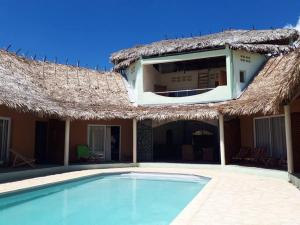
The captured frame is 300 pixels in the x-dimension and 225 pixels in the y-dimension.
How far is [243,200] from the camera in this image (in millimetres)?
7168

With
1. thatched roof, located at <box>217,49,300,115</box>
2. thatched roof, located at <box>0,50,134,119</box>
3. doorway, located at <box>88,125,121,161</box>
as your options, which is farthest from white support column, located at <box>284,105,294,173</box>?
doorway, located at <box>88,125,121,161</box>

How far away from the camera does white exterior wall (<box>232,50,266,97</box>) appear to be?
50.4 ft

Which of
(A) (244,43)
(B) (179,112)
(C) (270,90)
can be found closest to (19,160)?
(B) (179,112)

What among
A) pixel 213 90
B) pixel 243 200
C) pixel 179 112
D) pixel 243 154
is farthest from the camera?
pixel 213 90

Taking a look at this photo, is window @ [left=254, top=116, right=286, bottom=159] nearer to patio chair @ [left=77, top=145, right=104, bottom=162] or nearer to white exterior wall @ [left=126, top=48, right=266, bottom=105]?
white exterior wall @ [left=126, top=48, right=266, bottom=105]

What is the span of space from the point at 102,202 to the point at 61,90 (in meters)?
8.93

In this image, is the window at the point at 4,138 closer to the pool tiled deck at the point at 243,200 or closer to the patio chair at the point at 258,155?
the pool tiled deck at the point at 243,200

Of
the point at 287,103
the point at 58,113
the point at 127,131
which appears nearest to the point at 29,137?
the point at 58,113

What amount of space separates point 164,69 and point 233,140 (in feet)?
23.6

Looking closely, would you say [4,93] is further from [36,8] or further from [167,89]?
[167,89]

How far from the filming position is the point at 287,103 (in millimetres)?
9938

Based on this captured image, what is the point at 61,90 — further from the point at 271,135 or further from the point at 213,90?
the point at 271,135

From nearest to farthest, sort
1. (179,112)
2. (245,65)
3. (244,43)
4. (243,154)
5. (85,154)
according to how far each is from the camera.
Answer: (243,154) < (179,112) < (85,154) < (245,65) < (244,43)

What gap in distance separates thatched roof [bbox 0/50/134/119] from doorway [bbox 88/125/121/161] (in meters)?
1.43
